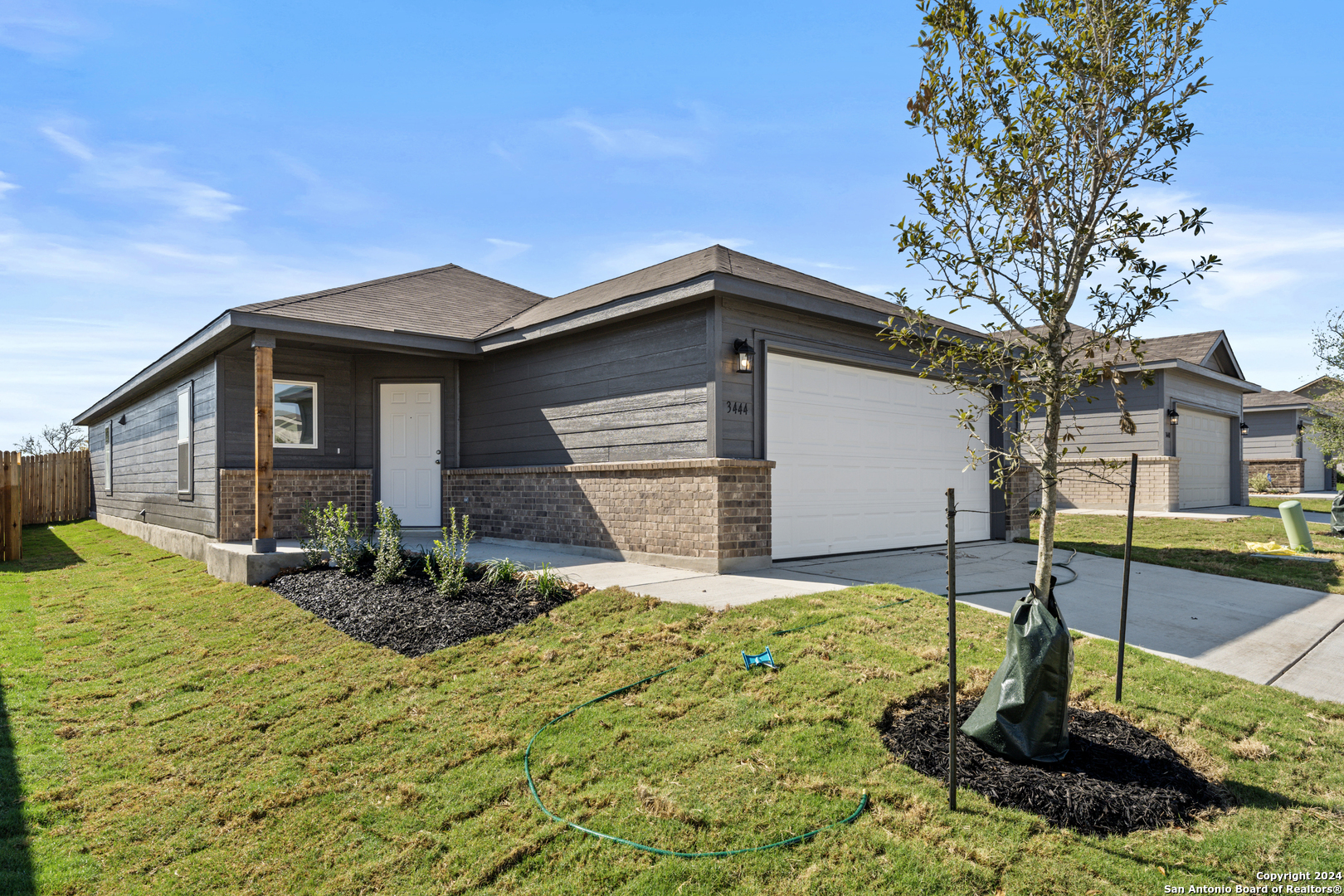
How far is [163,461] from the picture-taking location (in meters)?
12.3

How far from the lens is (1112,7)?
3.02m

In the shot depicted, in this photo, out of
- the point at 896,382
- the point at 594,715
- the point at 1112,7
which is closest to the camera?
the point at 1112,7

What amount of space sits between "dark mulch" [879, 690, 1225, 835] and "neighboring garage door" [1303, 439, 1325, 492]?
104 ft

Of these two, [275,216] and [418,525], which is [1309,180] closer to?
[418,525]

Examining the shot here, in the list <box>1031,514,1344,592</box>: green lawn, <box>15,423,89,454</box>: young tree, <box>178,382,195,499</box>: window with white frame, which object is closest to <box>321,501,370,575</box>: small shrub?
<box>178,382,195,499</box>: window with white frame

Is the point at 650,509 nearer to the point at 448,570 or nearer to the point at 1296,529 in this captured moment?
the point at 448,570

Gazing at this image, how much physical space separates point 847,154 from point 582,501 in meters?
4.71

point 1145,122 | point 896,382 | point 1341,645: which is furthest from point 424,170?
point 1341,645

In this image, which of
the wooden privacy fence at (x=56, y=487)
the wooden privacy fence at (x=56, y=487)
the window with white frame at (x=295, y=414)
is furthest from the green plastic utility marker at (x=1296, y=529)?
the wooden privacy fence at (x=56, y=487)

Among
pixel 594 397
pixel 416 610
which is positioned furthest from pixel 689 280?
pixel 416 610

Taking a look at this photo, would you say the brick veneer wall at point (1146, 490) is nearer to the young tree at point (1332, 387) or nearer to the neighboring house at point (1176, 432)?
the neighboring house at point (1176, 432)

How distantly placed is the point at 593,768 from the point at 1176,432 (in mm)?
16993

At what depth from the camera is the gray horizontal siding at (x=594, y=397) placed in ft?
23.9

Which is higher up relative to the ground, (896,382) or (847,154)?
(847,154)
